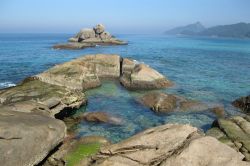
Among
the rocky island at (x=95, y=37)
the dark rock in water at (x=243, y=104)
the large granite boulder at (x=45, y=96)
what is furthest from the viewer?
the rocky island at (x=95, y=37)

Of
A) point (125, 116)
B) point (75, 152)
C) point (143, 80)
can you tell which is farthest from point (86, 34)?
point (75, 152)

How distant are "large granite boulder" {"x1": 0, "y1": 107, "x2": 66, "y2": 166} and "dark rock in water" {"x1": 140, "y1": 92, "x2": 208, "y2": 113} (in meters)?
12.4

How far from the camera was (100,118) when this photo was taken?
23391mm

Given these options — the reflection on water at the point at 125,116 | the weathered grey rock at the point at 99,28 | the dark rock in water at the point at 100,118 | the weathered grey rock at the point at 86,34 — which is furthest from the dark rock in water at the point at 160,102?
the weathered grey rock at the point at 99,28

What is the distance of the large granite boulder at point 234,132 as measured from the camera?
1595 cm

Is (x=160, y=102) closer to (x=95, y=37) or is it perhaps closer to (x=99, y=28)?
(x=95, y=37)

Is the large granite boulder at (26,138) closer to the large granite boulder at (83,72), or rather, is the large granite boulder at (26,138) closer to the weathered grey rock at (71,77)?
the weathered grey rock at (71,77)

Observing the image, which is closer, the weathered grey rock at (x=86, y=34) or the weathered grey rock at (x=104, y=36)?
the weathered grey rock at (x=86, y=34)

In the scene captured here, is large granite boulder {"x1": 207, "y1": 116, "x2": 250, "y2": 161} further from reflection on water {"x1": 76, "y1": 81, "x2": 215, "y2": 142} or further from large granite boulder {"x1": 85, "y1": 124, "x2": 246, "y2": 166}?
large granite boulder {"x1": 85, "y1": 124, "x2": 246, "y2": 166}

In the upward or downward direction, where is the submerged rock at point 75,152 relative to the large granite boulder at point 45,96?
downward

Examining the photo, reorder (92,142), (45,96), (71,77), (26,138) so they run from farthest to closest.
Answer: (71,77), (45,96), (92,142), (26,138)

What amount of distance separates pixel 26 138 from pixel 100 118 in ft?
34.8

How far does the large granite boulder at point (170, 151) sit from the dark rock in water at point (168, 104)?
1232cm

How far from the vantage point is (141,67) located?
34.4 meters
